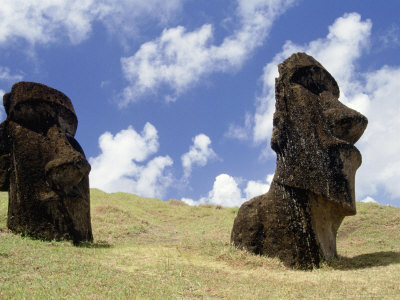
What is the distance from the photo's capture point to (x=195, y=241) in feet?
43.1

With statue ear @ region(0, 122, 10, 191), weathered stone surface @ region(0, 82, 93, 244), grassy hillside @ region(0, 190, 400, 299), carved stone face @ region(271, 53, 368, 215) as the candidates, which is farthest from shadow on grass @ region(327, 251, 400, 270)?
statue ear @ region(0, 122, 10, 191)

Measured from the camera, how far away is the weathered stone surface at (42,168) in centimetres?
1100

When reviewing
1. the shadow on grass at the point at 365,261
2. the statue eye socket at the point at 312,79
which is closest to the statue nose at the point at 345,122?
the statue eye socket at the point at 312,79

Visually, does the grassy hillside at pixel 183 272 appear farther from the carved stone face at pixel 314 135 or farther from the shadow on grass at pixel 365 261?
the carved stone face at pixel 314 135

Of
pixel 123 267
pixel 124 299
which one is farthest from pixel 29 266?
pixel 124 299

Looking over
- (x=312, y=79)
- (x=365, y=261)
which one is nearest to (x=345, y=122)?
(x=312, y=79)

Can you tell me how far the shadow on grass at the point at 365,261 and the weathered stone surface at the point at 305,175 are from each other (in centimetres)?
32

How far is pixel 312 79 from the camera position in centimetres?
1084

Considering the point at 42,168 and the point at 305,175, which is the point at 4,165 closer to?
the point at 42,168

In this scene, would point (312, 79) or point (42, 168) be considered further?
Result: point (42, 168)

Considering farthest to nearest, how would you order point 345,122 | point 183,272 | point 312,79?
point 312,79 → point 345,122 → point 183,272

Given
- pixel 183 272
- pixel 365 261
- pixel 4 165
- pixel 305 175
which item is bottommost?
pixel 183 272

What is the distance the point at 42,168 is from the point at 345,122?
840 centimetres

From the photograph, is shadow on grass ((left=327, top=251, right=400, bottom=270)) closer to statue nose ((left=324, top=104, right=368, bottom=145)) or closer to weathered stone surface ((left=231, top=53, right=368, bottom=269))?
weathered stone surface ((left=231, top=53, right=368, bottom=269))
